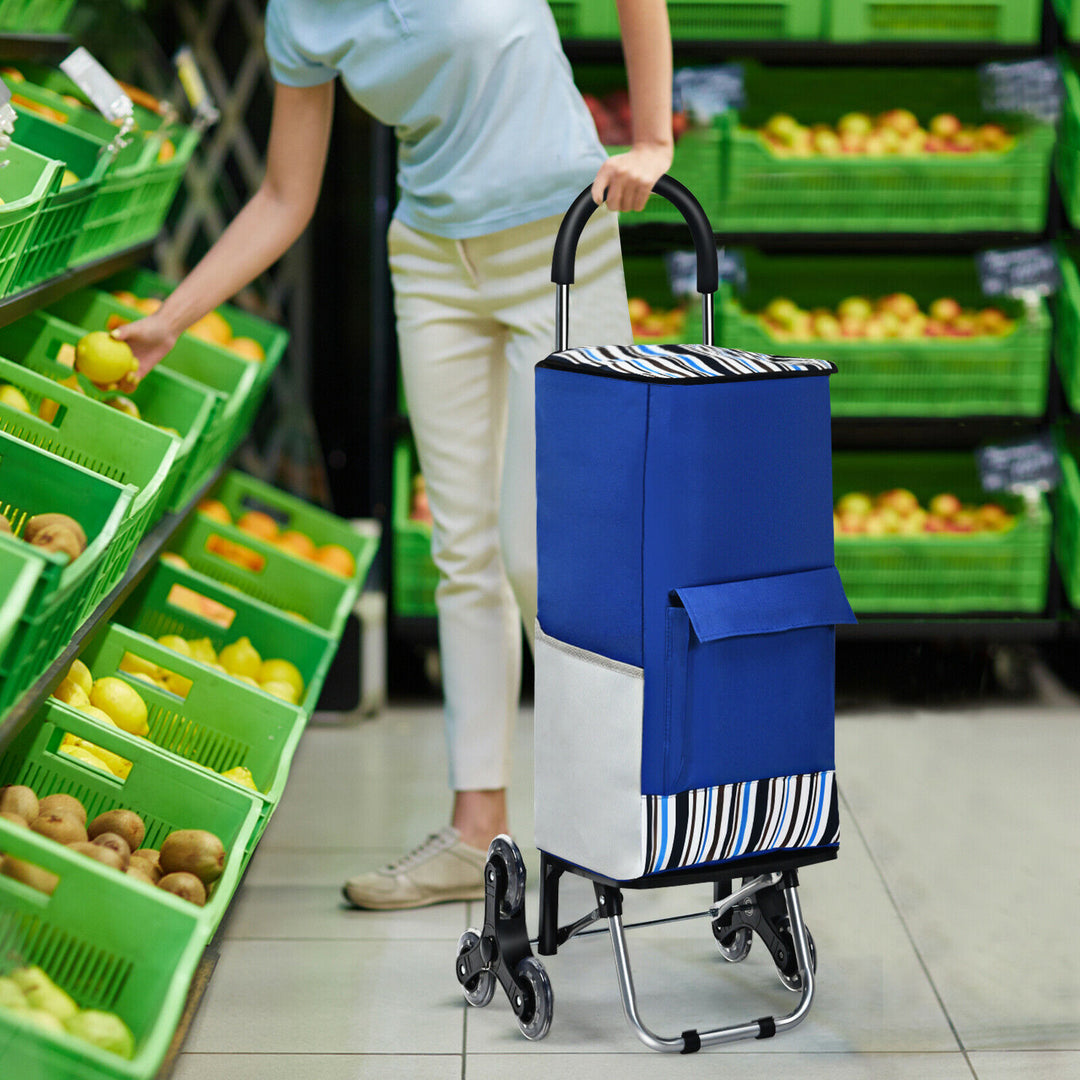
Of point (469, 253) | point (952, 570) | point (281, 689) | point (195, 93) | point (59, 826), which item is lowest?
point (952, 570)

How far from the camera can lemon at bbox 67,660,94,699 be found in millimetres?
2246

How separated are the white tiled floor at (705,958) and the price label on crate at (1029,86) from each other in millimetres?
1469

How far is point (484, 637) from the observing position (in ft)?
8.37

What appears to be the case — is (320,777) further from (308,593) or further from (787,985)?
(787,985)

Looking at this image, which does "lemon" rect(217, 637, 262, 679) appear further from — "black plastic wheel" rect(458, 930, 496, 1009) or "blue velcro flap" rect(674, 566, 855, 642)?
"blue velcro flap" rect(674, 566, 855, 642)

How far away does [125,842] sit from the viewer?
191 cm

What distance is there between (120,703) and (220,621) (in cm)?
62

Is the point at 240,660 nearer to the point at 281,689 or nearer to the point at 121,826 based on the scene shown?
the point at 281,689

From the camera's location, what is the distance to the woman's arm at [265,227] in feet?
7.91

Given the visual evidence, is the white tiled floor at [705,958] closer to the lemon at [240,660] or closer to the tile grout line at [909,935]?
the tile grout line at [909,935]

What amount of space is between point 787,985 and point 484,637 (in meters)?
0.73

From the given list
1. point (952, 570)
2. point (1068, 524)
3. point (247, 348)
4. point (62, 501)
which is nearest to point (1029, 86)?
point (1068, 524)

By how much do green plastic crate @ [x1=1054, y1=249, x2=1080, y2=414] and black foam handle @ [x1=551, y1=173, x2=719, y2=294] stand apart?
180cm

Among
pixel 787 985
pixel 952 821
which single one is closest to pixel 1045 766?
pixel 952 821
